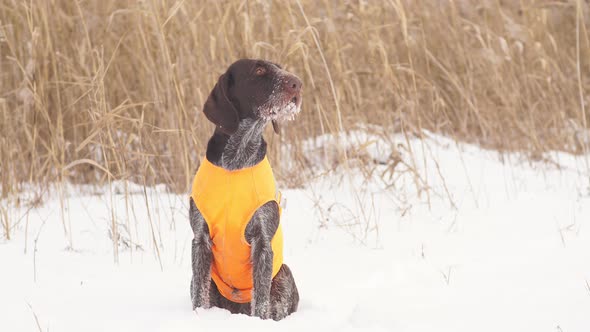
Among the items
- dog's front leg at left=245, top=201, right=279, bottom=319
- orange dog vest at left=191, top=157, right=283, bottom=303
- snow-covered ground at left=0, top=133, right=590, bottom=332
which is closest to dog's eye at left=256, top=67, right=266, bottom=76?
orange dog vest at left=191, top=157, right=283, bottom=303

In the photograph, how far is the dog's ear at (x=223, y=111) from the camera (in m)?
3.20

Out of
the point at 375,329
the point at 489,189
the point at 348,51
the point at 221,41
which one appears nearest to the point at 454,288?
the point at 375,329

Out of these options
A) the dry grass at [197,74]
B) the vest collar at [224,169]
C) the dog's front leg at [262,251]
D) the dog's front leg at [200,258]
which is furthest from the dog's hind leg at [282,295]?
the dry grass at [197,74]

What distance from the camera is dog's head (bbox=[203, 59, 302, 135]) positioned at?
313 cm

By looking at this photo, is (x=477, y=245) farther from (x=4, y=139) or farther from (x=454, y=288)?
(x=4, y=139)

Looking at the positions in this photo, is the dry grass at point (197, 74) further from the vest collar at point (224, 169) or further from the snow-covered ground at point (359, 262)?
the vest collar at point (224, 169)

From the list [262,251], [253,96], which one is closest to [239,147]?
[253,96]

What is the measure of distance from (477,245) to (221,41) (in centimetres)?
237

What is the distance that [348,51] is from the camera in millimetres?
6871

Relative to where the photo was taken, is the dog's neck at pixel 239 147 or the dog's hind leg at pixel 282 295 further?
the dog's hind leg at pixel 282 295

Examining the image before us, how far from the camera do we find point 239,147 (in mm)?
3266

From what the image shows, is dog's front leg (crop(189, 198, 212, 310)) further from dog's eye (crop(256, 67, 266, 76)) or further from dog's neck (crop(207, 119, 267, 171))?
dog's eye (crop(256, 67, 266, 76))

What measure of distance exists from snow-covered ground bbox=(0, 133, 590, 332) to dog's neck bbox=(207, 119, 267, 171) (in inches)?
25.8

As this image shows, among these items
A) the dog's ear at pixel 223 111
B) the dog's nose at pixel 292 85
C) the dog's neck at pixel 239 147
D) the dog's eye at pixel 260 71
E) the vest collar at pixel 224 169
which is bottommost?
the vest collar at pixel 224 169
